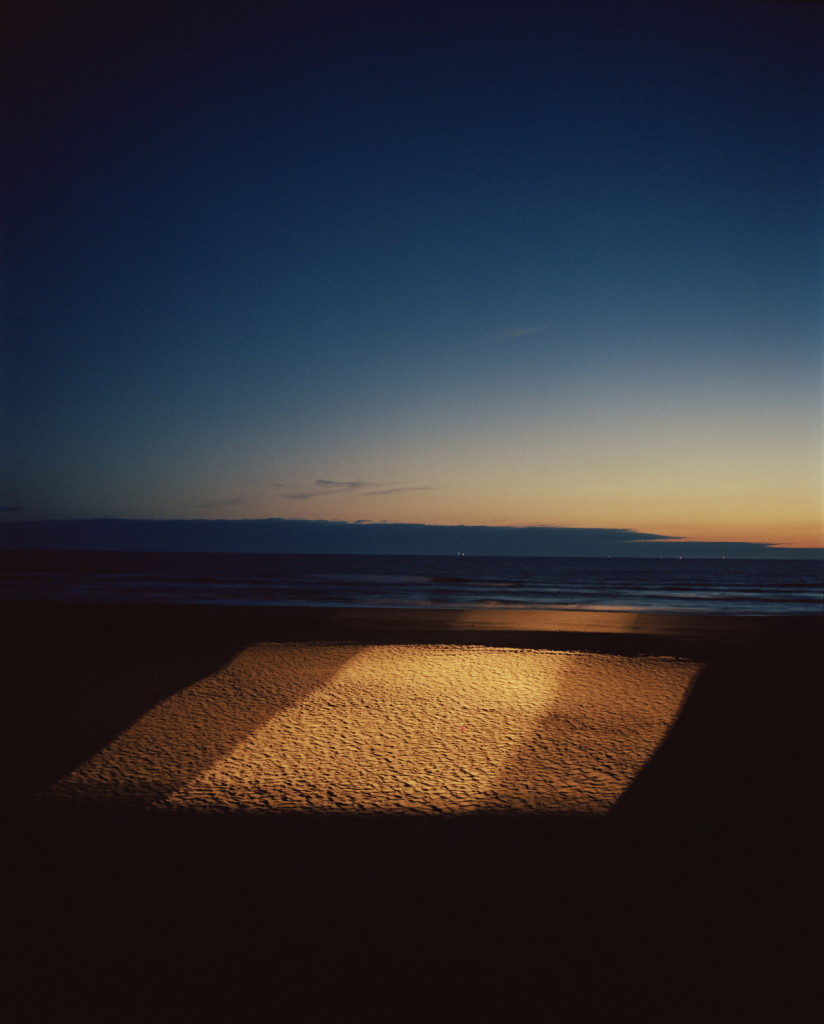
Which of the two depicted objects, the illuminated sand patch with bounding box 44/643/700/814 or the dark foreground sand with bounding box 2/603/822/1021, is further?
the illuminated sand patch with bounding box 44/643/700/814

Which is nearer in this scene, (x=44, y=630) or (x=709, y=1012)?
(x=709, y=1012)

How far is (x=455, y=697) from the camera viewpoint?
369 centimetres

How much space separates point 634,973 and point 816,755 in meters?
2.00

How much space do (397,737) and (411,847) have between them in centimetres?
110

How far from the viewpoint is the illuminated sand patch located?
90.5 inches

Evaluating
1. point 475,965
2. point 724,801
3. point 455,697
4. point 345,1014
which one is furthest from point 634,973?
point 455,697

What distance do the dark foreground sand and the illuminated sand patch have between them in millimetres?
19

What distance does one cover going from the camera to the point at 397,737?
9.77 ft

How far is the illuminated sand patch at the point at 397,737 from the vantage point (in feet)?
7.54

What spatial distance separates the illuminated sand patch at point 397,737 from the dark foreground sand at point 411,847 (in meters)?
0.02

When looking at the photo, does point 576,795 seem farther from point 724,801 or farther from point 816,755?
point 816,755

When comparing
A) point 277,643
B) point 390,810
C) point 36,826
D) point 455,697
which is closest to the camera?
point 36,826

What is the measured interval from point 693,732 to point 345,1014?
245 cm

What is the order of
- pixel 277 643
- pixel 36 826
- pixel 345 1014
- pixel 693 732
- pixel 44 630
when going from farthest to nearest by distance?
1. pixel 44 630
2. pixel 277 643
3. pixel 693 732
4. pixel 36 826
5. pixel 345 1014
